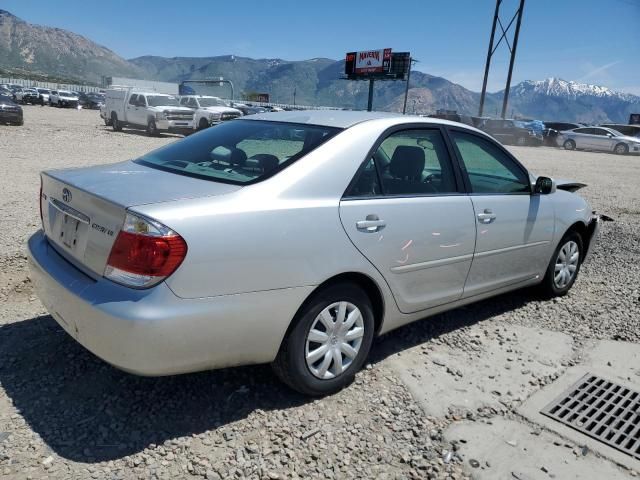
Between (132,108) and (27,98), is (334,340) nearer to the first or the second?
(132,108)

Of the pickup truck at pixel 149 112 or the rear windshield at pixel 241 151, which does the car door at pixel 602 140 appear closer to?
the pickup truck at pixel 149 112

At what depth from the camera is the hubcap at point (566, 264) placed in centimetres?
491

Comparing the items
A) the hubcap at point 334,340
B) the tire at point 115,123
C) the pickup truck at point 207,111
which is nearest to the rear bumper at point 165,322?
the hubcap at point 334,340

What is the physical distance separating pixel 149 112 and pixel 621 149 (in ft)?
88.5

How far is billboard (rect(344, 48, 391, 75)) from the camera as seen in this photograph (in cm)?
5631

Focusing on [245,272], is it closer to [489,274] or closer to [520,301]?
[489,274]

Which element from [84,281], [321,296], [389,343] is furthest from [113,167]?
[389,343]

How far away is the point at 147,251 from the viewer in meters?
2.36

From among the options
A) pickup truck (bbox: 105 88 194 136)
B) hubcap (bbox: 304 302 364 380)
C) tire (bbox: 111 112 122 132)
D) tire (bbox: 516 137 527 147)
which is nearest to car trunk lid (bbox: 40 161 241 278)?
hubcap (bbox: 304 302 364 380)

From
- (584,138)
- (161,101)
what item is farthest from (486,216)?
(584,138)

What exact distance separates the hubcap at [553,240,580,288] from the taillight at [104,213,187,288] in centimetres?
378

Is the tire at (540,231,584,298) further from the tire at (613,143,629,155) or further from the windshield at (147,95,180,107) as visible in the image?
the tire at (613,143,629,155)

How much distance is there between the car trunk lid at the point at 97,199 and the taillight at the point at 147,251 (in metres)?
0.09

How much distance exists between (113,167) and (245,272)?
1382 mm
